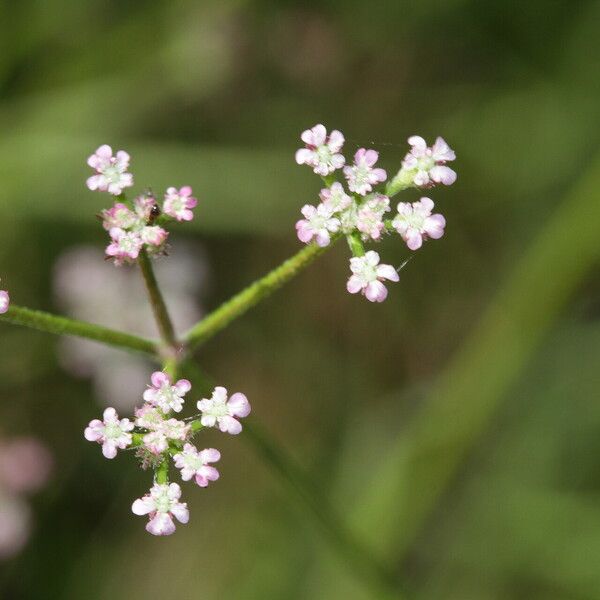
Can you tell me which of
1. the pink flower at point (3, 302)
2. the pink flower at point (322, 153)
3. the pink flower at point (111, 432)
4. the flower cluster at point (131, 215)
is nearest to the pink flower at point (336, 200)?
the pink flower at point (322, 153)

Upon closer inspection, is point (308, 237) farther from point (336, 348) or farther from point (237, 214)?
point (336, 348)

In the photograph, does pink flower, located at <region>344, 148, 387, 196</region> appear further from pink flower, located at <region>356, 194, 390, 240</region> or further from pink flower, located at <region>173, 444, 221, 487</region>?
pink flower, located at <region>173, 444, 221, 487</region>

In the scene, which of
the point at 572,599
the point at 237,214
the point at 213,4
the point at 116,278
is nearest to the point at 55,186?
the point at 116,278

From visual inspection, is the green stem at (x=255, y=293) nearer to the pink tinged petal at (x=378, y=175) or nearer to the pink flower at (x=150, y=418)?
the pink tinged petal at (x=378, y=175)

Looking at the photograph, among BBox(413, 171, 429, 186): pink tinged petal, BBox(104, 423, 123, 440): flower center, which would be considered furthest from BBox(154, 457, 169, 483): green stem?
BBox(413, 171, 429, 186): pink tinged petal

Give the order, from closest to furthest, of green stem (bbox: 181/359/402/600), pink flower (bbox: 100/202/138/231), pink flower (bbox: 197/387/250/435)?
pink flower (bbox: 197/387/250/435) → pink flower (bbox: 100/202/138/231) → green stem (bbox: 181/359/402/600)

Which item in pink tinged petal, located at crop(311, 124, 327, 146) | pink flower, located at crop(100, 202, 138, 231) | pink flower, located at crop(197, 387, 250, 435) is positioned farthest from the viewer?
pink tinged petal, located at crop(311, 124, 327, 146)

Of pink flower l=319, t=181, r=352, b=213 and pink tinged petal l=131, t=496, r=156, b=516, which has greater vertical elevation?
pink flower l=319, t=181, r=352, b=213
